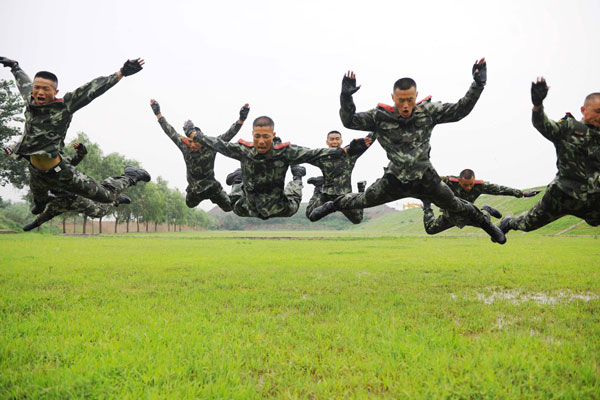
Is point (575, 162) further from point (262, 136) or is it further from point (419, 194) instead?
point (262, 136)

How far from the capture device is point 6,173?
28.5m

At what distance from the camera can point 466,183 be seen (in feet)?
30.3

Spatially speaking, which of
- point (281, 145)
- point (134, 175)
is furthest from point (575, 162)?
point (134, 175)

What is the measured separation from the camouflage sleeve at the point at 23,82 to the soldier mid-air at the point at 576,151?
900 centimetres

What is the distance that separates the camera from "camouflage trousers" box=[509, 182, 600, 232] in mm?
6152

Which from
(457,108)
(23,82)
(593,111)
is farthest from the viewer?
(23,82)

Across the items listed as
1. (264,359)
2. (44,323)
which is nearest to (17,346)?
(44,323)

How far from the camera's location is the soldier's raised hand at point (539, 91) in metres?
5.69

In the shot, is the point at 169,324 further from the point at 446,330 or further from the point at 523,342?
the point at 523,342

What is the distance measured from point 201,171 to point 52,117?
369 centimetres

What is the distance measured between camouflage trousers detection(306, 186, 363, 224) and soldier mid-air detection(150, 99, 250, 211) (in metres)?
2.24

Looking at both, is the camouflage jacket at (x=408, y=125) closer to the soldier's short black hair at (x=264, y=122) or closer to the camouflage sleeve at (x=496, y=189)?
the soldier's short black hair at (x=264, y=122)

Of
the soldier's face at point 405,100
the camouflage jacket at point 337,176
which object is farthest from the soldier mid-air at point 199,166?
the soldier's face at point 405,100

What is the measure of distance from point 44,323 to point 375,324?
523 cm
